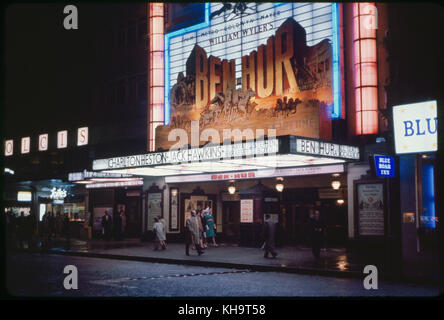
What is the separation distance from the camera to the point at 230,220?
2839 cm

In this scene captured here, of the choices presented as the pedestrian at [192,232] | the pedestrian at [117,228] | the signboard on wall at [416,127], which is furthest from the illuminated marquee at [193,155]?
the pedestrian at [117,228]

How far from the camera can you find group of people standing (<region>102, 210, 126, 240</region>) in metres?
29.1

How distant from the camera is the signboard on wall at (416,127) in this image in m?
13.4

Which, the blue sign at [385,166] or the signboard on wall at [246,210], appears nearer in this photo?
the blue sign at [385,166]

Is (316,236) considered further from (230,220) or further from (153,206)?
(153,206)

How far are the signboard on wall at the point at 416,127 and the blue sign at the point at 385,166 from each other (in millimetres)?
632

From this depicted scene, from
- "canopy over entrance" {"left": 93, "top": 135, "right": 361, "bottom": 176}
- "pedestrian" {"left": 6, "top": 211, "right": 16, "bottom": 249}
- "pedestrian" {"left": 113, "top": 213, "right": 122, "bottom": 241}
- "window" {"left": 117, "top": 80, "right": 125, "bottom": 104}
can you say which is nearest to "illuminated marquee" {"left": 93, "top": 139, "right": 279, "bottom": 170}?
"canopy over entrance" {"left": 93, "top": 135, "right": 361, "bottom": 176}

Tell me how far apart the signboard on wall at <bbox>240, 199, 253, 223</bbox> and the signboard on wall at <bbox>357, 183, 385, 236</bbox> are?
5659 mm

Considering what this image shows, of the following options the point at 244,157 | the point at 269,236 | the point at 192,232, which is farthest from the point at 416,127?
the point at 192,232

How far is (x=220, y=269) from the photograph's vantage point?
16500 millimetres

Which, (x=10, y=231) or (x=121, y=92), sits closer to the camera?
(x=10, y=231)

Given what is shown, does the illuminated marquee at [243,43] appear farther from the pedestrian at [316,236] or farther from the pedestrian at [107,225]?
the pedestrian at [107,225]

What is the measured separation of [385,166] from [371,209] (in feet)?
16.2
